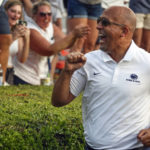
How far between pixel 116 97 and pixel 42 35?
476 cm

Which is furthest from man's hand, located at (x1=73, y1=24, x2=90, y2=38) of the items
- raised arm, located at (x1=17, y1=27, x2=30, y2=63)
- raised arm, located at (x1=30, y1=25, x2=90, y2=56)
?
raised arm, located at (x1=17, y1=27, x2=30, y2=63)

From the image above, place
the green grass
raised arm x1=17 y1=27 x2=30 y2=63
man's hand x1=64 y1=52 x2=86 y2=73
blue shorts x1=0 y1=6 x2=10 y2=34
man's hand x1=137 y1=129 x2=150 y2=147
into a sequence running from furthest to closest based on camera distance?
raised arm x1=17 y1=27 x2=30 y2=63
blue shorts x1=0 y1=6 x2=10 y2=34
the green grass
man's hand x1=137 y1=129 x2=150 y2=147
man's hand x1=64 y1=52 x2=86 y2=73

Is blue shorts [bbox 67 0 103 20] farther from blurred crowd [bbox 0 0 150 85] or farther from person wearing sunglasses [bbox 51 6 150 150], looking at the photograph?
person wearing sunglasses [bbox 51 6 150 150]

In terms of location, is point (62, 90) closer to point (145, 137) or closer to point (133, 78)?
point (133, 78)

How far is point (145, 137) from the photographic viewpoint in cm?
350

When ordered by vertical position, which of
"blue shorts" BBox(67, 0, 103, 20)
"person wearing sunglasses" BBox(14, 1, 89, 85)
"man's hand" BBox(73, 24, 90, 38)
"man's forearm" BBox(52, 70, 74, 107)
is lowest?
"person wearing sunglasses" BBox(14, 1, 89, 85)

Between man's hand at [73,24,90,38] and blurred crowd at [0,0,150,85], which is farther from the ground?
man's hand at [73,24,90,38]

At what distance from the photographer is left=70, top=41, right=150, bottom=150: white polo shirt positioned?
3570mm

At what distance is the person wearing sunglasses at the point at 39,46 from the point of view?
25.9ft

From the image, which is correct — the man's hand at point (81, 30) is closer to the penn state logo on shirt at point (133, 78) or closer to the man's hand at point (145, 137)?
the penn state logo on shirt at point (133, 78)

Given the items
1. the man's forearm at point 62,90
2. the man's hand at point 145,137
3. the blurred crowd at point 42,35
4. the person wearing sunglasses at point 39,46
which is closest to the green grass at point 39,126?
the man's forearm at point 62,90

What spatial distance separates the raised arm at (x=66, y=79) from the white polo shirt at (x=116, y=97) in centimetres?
9

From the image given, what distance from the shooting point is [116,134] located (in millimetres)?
3561

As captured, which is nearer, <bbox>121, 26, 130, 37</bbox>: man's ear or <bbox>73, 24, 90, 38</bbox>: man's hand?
<bbox>121, 26, 130, 37</bbox>: man's ear
